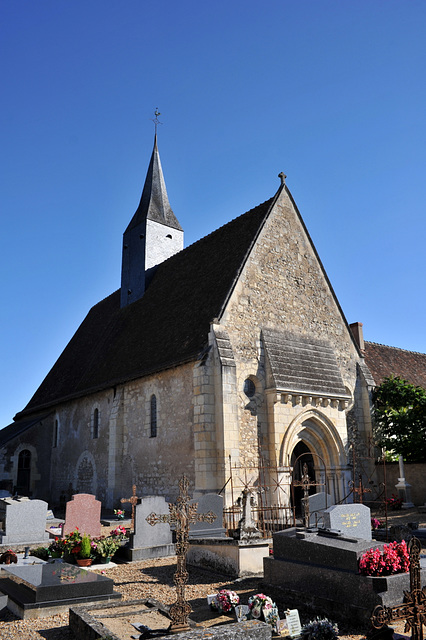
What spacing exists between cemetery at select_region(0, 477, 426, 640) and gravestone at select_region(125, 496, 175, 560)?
0.33 metres

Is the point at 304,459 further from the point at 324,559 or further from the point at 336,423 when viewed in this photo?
the point at 324,559

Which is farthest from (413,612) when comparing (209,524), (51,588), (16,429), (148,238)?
(16,429)

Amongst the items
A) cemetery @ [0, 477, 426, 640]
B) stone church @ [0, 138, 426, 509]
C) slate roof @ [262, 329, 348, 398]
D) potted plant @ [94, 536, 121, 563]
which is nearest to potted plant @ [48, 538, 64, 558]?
cemetery @ [0, 477, 426, 640]

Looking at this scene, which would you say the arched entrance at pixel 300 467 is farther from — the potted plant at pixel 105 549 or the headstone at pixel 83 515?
the potted plant at pixel 105 549

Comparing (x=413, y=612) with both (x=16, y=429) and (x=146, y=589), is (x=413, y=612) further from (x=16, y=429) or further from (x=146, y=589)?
(x=16, y=429)

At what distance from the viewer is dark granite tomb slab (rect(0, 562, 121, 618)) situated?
7.04m

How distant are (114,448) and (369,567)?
13680mm

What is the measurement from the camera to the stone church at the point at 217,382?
49.2 ft

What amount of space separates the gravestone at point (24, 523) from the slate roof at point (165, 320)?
18.1 feet

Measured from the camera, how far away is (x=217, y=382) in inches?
576

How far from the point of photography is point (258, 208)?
62.1 feet

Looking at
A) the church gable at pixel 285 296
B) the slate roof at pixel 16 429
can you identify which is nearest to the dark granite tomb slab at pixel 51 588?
the church gable at pixel 285 296

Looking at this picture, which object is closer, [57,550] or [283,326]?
[57,550]

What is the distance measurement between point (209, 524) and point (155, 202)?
1733cm
